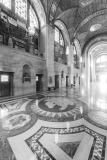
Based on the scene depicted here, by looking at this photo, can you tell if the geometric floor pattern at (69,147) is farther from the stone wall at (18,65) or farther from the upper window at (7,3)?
the upper window at (7,3)

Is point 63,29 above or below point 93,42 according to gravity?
below

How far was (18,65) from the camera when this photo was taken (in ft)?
23.0

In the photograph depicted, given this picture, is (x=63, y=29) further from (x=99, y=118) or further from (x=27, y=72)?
(x=99, y=118)

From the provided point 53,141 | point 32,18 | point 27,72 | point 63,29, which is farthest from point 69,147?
point 63,29

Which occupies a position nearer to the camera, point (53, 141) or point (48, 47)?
point (53, 141)

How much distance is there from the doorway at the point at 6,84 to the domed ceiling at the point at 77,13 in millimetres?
9402

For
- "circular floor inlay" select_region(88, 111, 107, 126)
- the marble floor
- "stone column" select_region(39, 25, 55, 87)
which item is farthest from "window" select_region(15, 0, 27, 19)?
"circular floor inlay" select_region(88, 111, 107, 126)

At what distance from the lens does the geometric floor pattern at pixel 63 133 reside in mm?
1461

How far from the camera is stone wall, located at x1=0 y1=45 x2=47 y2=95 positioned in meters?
6.14

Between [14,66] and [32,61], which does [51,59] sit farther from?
[14,66]

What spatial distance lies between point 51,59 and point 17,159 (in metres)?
10.1

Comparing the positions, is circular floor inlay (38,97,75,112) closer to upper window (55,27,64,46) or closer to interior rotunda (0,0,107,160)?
interior rotunda (0,0,107,160)

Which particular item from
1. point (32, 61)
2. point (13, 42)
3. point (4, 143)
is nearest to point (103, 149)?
point (4, 143)

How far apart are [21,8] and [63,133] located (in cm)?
1265
